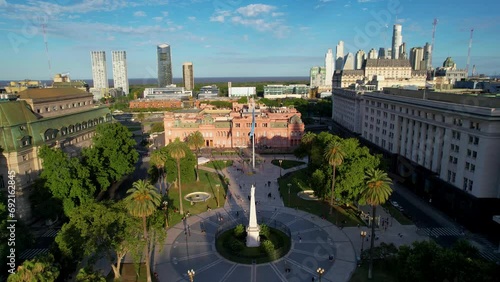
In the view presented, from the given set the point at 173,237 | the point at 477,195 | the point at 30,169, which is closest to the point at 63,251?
the point at 173,237

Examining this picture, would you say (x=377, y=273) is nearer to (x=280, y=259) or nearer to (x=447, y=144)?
(x=280, y=259)

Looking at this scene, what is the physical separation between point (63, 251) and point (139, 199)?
32.6 ft

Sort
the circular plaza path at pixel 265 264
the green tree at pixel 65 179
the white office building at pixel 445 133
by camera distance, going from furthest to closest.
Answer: the green tree at pixel 65 179, the white office building at pixel 445 133, the circular plaza path at pixel 265 264

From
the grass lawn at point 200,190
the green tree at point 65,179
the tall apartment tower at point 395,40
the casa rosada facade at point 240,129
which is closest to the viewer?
the green tree at point 65,179

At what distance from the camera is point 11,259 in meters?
32.1

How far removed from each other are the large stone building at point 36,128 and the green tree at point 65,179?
13.6ft

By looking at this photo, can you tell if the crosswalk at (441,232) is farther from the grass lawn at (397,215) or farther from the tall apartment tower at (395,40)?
the tall apartment tower at (395,40)

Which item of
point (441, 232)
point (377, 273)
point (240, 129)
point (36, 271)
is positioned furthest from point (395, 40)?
point (36, 271)

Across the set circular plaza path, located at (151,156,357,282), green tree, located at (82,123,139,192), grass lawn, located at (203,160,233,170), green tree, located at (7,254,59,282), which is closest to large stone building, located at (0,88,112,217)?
green tree, located at (82,123,139,192)

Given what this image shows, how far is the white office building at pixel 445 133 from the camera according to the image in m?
49.3

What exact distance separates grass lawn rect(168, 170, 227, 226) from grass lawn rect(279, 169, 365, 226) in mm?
13470

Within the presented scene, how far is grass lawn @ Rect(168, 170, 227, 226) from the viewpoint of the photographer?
186ft

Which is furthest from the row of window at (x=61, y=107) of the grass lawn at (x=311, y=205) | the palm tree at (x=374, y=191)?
the palm tree at (x=374, y=191)

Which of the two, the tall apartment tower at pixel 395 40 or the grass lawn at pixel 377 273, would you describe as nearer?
the grass lawn at pixel 377 273
